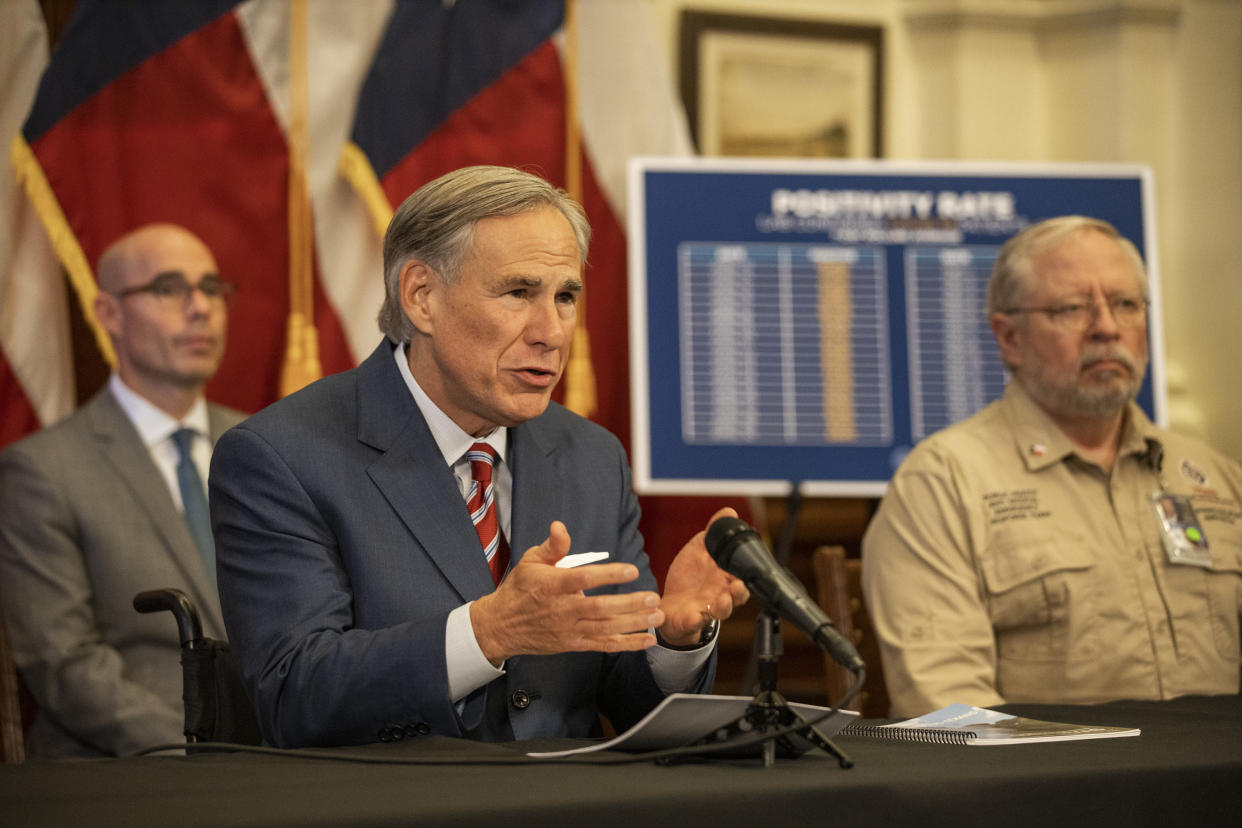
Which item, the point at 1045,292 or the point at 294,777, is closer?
the point at 294,777

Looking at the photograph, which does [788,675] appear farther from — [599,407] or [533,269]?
[533,269]

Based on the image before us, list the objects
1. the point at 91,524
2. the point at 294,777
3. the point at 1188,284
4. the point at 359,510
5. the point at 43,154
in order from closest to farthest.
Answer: the point at 294,777 < the point at 359,510 < the point at 91,524 < the point at 43,154 < the point at 1188,284

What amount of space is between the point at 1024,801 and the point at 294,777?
2.49 feet

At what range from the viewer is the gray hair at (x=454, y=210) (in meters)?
2.15

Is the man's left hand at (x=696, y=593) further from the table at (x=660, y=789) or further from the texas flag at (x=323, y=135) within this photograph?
the texas flag at (x=323, y=135)

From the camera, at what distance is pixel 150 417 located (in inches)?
149

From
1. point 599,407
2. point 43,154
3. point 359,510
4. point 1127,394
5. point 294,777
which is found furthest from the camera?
point 599,407

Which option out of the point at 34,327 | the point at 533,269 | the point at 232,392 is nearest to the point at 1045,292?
the point at 533,269

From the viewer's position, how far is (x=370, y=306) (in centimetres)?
422

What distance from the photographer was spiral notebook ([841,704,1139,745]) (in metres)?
1.68

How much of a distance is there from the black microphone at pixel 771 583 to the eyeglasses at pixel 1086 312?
1.70 meters

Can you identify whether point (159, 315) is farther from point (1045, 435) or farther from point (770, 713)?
point (770, 713)

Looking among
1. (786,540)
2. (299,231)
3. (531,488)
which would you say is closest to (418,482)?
(531,488)

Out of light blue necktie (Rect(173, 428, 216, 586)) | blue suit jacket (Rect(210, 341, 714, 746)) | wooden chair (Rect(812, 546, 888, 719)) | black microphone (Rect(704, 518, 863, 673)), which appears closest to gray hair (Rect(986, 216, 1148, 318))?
wooden chair (Rect(812, 546, 888, 719))
